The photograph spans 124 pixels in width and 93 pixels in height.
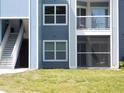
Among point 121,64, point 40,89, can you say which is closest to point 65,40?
point 121,64

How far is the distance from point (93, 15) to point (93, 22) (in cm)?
133

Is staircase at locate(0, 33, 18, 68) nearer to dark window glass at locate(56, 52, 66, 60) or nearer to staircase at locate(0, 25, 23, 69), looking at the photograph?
staircase at locate(0, 25, 23, 69)

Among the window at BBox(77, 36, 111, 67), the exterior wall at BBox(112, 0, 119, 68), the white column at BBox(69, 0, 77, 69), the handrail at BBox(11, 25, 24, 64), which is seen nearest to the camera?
the handrail at BBox(11, 25, 24, 64)

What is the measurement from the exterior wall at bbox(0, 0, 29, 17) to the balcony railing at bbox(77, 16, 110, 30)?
4.62 m

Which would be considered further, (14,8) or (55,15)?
(55,15)

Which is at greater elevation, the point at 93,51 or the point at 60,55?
the point at 93,51

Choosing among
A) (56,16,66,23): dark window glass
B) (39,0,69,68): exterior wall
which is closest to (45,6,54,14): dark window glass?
(39,0,69,68): exterior wall

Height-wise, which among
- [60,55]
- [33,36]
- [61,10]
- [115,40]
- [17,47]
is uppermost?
[61,10]

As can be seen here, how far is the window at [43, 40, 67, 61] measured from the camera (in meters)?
31.9

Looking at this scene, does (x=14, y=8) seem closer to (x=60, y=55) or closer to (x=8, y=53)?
(x=8, y=53)

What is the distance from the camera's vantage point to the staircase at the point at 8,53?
3043 centimetres

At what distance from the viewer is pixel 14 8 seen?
102 feet

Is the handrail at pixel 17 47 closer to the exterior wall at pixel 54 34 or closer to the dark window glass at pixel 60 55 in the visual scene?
the exterior wall at pixel 54 34

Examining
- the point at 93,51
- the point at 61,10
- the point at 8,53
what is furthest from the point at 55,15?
the point at 8,53
